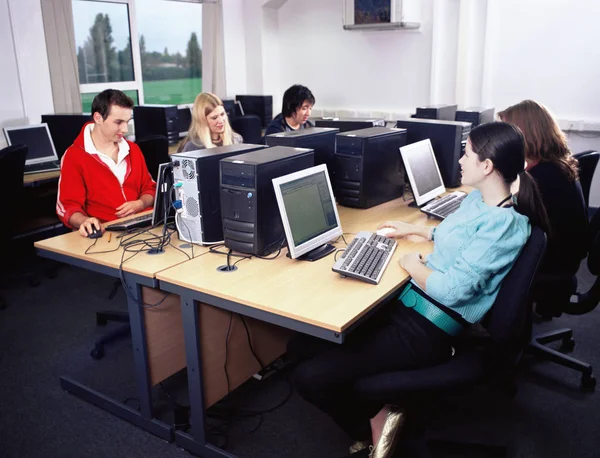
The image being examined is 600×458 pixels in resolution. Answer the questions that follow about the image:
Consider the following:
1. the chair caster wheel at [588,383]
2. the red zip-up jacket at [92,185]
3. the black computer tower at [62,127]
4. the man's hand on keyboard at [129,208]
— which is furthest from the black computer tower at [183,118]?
the chair caster wheel at [588,383]

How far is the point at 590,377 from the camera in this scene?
247 centimetres

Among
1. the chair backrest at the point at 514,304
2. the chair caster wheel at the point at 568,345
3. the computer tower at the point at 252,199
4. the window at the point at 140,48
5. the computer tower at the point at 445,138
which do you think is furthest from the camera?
the window at the point at 140,48

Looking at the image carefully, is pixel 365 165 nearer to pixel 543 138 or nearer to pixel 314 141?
pixel 314 141

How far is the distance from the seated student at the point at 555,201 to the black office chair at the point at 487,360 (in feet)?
2.34

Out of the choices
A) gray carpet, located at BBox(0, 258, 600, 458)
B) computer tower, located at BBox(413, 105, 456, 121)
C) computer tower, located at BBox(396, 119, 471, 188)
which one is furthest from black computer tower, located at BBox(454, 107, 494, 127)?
gray carpet, located at BBox(0, 258, 600, 458)

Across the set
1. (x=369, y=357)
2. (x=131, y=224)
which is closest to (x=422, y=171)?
(x=369, y=357)

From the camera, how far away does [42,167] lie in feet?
13.0

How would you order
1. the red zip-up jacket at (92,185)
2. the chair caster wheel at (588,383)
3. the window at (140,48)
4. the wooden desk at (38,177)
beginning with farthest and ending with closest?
1. the window at (140,48)
2. the wooden desk at (38,177)
3. the red zip-up jacket at (92,185)
4. the chair caster wheel at (588,383)

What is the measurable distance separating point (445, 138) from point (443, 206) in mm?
523

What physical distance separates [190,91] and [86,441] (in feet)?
17.0

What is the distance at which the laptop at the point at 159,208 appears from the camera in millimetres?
2195

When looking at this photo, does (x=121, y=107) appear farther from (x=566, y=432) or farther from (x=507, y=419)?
(x=566, y=432)

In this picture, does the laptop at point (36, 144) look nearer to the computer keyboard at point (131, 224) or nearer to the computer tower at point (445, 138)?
the computer keyboard at point (131, 224)

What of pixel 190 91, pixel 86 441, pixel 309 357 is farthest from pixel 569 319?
pixel 190 91
